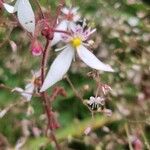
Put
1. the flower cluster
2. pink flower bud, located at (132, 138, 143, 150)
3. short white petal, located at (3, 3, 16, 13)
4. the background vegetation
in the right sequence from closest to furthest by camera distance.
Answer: the flower cluster
short white petal, located at (3, 3, 16, 13)
pink flower bud, located at (132, 138, 143, 150)
the background vegetation

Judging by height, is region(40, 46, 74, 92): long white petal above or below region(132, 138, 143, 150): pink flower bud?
above

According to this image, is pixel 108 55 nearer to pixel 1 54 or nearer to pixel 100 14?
pixel 100 14

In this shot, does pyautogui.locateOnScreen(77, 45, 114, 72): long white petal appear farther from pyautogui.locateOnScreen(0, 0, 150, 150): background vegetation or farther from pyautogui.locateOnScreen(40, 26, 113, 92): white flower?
pyautogui.locateOnScreen(0, 0, 150, 150): background vegetation

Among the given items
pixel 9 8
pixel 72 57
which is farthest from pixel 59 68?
pixel 9 8

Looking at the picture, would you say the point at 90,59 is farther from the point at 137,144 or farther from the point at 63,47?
the point at 137,144

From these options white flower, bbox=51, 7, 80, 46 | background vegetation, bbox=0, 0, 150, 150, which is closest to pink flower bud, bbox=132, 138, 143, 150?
background vegetation, bbox=0, 0, 150, 150

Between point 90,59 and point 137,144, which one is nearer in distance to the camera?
point 90,59

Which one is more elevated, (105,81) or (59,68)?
(59,68)
